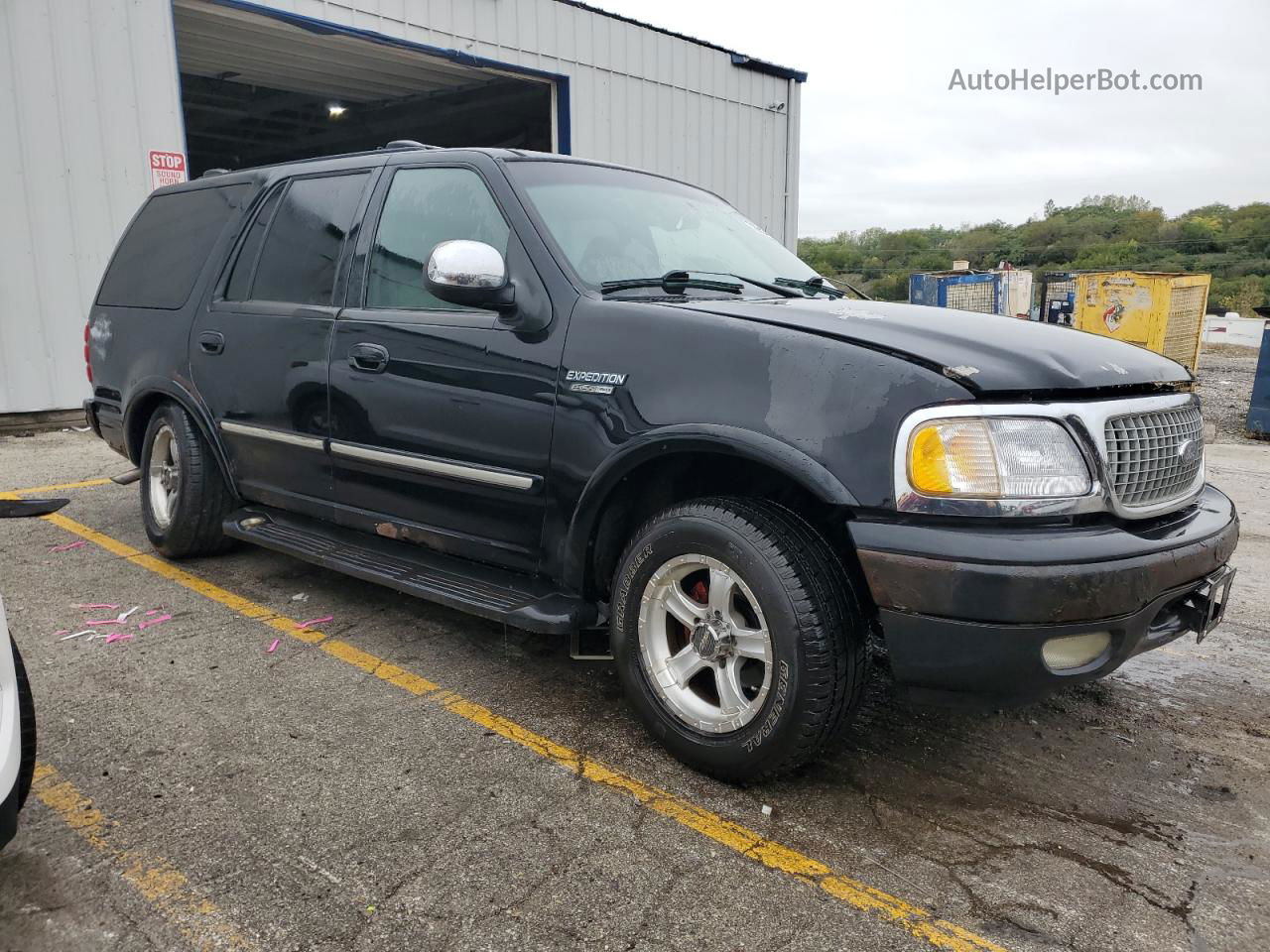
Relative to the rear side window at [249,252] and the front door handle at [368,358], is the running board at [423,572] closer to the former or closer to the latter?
the front door handle at [368,358]

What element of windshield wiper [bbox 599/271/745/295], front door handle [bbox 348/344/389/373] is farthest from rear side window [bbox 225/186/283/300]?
windshield wiper [bbox 599/271/745/295]

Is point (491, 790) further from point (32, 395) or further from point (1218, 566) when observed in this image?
point (32, 395)

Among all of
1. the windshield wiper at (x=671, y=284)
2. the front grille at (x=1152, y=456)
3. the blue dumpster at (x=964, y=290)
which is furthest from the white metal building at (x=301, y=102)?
the front grille at (x=1152, y=456)

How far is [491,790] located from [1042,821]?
155 cm

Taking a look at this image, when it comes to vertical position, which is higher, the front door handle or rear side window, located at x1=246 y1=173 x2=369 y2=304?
rear side window, located at x1=246 y1=173 x2=369 y2=304

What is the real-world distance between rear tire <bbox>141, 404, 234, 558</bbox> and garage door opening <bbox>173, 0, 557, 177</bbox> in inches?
279

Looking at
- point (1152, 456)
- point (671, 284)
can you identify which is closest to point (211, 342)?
point (671, 284)

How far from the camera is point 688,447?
2697 mm

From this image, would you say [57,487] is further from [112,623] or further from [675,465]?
[675,465]

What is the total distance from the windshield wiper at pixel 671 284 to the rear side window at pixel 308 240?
137 centimetres

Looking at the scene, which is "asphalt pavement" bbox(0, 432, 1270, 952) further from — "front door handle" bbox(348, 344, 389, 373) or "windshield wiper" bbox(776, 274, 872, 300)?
"windshield wiper" bbox(776, 274, 872, 300)

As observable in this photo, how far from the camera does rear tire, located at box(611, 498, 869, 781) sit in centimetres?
247

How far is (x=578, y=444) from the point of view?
9.71 ft

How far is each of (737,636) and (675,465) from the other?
23.1 inches
